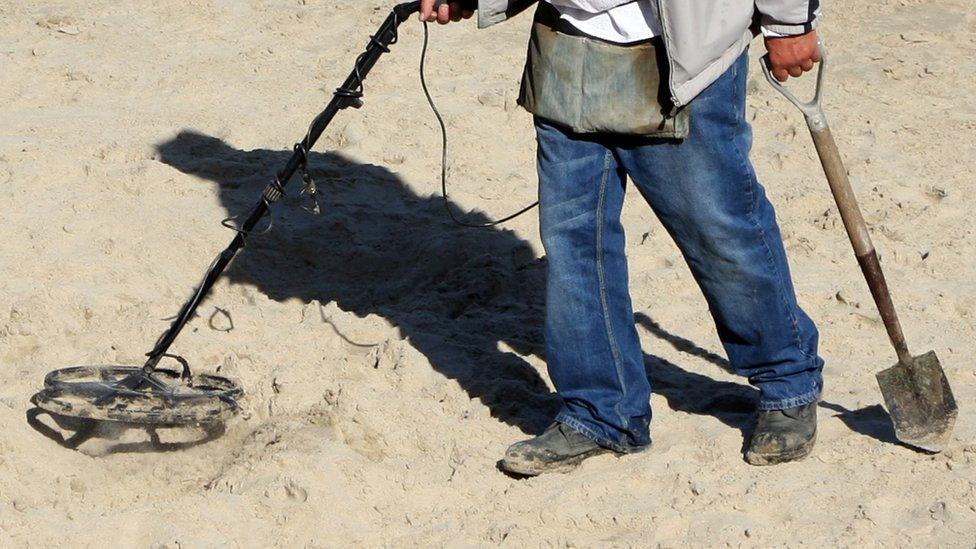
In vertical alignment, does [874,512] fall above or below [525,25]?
above

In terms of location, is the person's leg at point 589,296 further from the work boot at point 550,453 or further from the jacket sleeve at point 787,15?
the jacket sleeve at point 787,15

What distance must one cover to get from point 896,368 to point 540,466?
0.96 metres

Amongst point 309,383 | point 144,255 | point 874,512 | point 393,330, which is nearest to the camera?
point 874,512

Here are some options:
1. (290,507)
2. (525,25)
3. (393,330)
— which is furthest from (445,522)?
(525,25)

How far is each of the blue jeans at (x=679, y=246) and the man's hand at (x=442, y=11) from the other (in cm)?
40

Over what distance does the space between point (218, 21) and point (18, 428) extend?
3.71m

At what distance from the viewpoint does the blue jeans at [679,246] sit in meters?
3.25

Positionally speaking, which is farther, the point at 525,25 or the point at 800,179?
the point at 525,25

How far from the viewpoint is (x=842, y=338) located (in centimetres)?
420

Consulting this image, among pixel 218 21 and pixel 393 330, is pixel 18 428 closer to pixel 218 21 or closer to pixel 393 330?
pixel 393 330

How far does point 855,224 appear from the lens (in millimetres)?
3436

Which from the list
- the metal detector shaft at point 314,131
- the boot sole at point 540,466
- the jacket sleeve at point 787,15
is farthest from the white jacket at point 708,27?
the boot sole at point 540,466

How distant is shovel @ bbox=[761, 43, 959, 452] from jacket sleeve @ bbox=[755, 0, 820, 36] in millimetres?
216

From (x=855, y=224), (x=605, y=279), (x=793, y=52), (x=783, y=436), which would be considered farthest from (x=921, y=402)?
(x=793, y=52)
